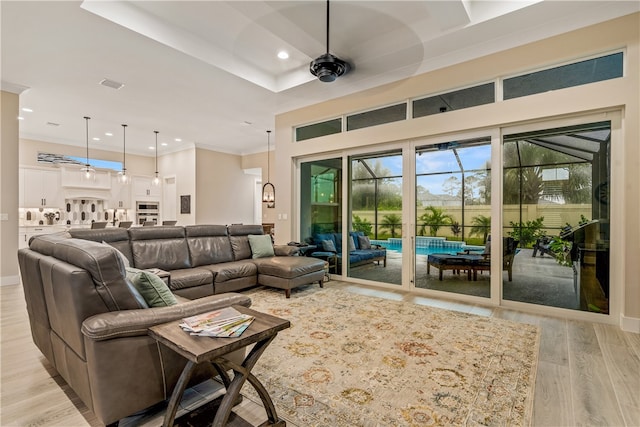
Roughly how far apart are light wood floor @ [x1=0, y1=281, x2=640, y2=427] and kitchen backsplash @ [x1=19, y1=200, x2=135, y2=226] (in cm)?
607

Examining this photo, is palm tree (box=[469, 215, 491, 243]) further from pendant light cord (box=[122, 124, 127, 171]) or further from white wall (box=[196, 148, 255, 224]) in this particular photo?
pendant light cord (box=[122, 124, 127, 171])

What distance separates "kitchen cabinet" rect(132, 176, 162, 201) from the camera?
966cm

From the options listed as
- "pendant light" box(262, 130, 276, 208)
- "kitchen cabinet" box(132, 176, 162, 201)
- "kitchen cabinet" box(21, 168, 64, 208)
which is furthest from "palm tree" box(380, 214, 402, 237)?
"kitchen cabinet" box(21, 168, 64, 208)

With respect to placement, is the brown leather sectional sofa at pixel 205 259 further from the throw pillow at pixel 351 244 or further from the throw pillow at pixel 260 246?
the throw pillow at pixel 351 244

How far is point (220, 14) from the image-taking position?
3.60 metres

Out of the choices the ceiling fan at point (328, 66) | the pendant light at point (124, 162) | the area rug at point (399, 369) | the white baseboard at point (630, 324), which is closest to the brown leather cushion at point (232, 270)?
the area rug at point (399, 369)

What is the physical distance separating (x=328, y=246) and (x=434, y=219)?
1980 millimetres

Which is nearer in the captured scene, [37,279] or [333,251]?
[37,279]

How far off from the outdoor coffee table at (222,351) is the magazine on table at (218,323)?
0.03 m

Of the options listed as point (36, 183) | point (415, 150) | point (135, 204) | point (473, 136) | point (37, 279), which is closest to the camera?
point (37, 279)

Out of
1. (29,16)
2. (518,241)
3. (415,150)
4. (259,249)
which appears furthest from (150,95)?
→ (518,241)

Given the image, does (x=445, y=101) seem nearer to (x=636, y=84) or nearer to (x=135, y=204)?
(x=636, y=84)

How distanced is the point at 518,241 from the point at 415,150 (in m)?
1.87

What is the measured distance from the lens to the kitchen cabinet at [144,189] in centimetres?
966
